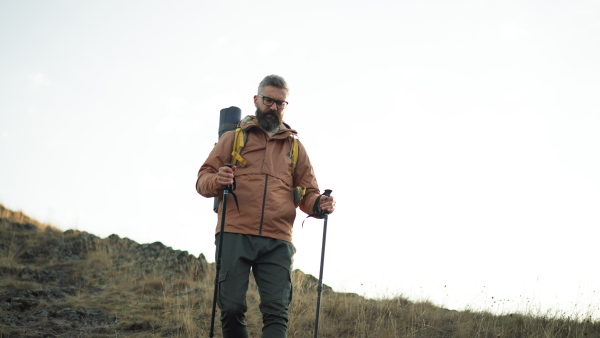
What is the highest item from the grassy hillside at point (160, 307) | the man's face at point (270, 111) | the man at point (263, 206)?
the man's face at point (270, 111)

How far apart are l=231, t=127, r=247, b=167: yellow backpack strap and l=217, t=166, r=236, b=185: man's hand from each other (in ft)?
0.89

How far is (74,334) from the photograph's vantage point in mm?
6664

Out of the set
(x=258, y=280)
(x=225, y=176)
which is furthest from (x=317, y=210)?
(x=225, y=176)

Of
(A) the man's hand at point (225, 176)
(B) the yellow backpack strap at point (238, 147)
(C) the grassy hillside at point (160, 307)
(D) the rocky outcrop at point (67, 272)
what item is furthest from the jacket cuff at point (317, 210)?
(D) the rocky outcrop at point (67, 272)

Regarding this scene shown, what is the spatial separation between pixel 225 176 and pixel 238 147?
16.3 inches

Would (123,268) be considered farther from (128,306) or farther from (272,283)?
(272,283)

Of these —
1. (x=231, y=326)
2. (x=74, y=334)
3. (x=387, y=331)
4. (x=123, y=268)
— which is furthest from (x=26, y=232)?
(x=231, y=326)

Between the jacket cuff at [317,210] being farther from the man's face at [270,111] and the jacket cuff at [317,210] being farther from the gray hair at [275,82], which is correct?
the gray hair at [275,82]

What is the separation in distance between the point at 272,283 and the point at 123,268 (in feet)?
23.8

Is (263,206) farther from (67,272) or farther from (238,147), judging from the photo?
(67,272)

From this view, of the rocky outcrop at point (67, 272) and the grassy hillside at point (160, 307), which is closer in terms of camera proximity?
the grassy hillside at point (160, 307)

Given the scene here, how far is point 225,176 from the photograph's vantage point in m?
3.91

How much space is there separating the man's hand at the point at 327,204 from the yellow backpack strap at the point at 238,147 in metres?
0.71

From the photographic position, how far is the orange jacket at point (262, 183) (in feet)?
13.3
